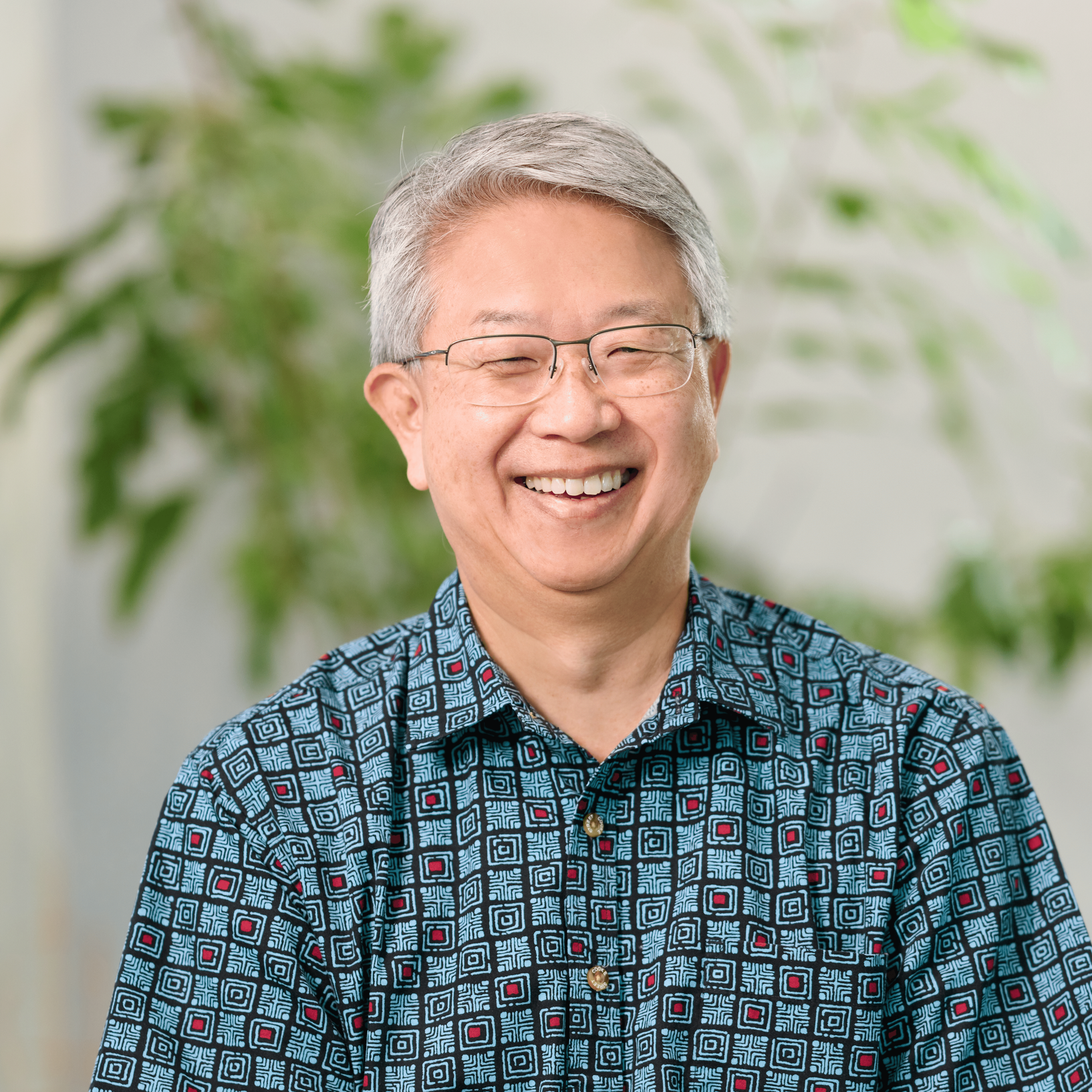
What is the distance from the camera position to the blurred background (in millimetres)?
2074

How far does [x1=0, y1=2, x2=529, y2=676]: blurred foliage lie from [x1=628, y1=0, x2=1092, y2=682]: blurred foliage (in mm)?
495

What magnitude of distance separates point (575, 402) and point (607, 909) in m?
0.41

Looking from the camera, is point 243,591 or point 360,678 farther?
point 243,591

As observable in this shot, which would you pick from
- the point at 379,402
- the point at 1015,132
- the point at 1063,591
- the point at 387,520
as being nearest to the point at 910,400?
the point at 1015,132

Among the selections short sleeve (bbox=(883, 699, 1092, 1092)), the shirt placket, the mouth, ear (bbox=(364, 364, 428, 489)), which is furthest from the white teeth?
short sleeve (bbox=(883, 699, 1092, 1092))

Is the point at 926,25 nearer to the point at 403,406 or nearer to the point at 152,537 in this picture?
the point at 403,406

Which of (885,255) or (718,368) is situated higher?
(885,255)

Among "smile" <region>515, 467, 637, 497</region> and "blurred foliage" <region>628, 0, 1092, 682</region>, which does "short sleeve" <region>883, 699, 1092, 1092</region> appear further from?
"blurred foliage" <region>628, 0, 1092, 682</region>

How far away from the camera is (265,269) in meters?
2.10

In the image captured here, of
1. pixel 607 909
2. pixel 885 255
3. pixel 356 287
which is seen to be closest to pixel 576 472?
pixel 607 909

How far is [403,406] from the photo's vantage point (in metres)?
1.19

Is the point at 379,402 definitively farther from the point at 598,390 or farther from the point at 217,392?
the point at 217,392

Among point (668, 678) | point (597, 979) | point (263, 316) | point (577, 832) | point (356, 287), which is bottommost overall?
point (597, 979)

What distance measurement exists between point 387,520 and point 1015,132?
1603 millimetres
